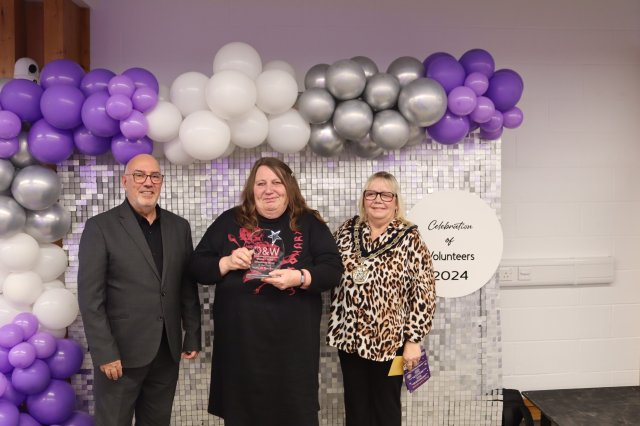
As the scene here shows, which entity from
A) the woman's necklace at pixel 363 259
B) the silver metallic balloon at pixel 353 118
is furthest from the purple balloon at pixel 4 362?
the silver metallic balloon at pixel 353 118

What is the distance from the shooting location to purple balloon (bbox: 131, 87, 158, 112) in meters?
2.35

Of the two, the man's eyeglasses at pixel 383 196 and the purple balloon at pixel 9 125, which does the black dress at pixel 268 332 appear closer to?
the man's eyeglasses at pixel 383 196

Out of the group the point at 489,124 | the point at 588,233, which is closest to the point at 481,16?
the point at 489,124

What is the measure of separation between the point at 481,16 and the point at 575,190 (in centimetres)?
124

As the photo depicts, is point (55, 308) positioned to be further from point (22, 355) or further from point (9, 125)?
point (9, 125)

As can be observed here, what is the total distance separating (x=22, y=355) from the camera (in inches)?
88.7

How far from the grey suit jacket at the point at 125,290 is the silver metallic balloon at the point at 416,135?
4.25 feet

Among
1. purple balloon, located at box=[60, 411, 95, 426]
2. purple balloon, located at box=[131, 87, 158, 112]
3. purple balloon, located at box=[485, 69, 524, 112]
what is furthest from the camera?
purple balloon, located at box=[485, 69, 524, 112]

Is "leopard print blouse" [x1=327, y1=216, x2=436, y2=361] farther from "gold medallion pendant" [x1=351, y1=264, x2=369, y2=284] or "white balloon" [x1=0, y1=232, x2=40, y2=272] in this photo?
"white balloon" [x1=0, y1=232, x2=40, y2=272]

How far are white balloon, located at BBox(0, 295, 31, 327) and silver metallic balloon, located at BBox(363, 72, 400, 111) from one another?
6.46 feet

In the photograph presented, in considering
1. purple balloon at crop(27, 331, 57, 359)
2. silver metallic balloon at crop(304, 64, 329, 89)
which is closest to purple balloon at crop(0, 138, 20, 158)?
purple balloon at crop(27, 331, 57, 359)

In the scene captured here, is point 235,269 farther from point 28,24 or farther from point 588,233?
point 588,233

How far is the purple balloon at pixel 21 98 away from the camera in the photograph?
232 centimetres

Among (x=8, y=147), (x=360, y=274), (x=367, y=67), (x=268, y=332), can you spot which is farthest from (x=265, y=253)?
(x=8, y=147)
